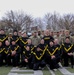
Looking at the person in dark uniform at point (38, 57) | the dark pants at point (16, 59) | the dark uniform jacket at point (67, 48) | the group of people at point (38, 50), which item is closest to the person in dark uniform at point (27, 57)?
the group of people at point (38, 50)

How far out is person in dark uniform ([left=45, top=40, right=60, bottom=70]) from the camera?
14.5m

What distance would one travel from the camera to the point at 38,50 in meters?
14.6

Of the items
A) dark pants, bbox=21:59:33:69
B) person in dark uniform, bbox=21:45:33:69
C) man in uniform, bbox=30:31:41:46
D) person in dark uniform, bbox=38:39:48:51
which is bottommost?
dark pants, bbox=21:59:33:69

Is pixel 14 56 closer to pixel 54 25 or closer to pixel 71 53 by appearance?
pixel 71 53

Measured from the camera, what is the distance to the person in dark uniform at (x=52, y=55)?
14469 millimetres

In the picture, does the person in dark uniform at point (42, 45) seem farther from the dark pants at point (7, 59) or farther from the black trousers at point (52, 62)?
the dark pants at point (7, 59)

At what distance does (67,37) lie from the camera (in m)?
15.5

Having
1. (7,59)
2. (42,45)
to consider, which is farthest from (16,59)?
(42,45)

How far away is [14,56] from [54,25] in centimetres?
6665

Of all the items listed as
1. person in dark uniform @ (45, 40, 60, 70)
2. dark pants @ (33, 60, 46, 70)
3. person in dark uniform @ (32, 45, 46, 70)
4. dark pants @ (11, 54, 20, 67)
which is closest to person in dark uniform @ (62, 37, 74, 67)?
person in dark uniform @ (45, 40, 60, 70)

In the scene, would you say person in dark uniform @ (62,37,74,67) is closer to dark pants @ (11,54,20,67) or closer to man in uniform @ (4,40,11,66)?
dark pants @ (11,54,20,67)

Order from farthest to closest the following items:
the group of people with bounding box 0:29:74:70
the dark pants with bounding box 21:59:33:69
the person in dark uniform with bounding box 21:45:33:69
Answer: the person in dark uniform with bounding box 21:45:33:69 < the dark pants with bounding box 21:59:33:69 < the group of people with bounding box 0:29:74:70

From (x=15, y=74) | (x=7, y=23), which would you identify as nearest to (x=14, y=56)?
(x=15, y=74)

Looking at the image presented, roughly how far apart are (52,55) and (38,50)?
0.75 m
